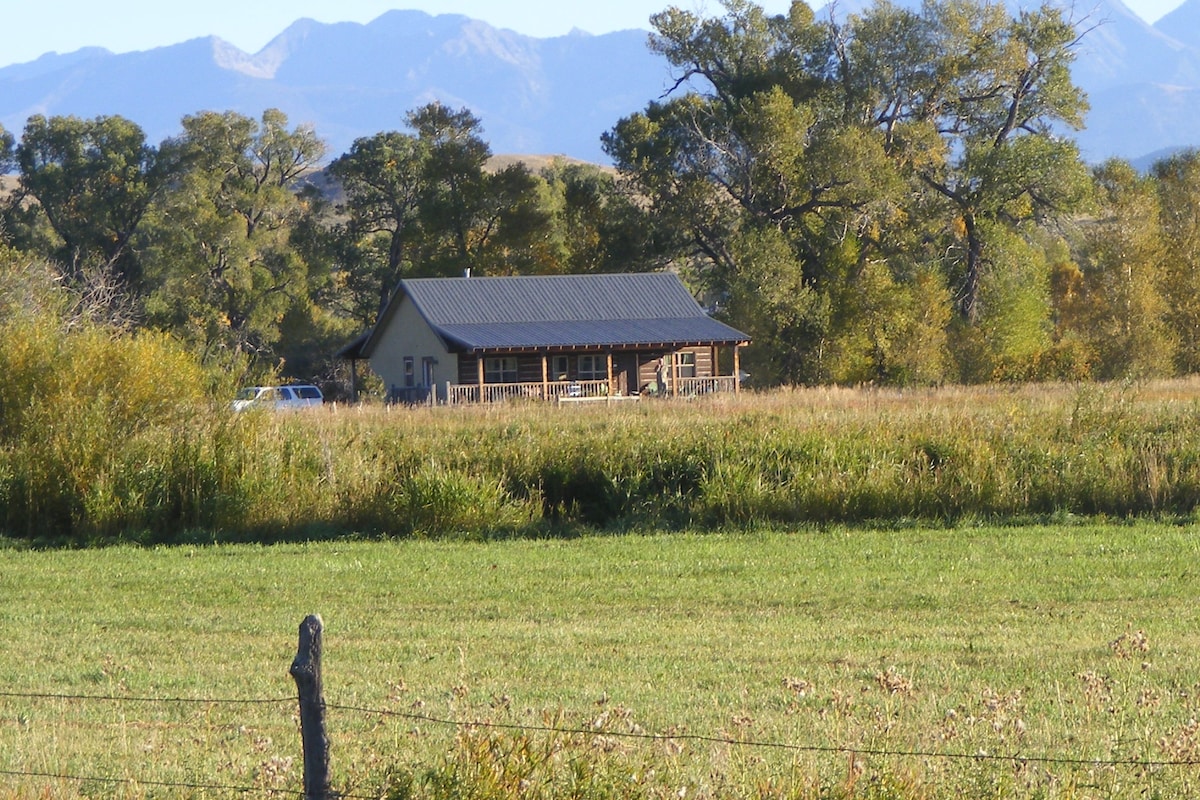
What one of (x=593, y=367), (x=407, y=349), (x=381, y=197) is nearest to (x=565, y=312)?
(x=593, y=367)

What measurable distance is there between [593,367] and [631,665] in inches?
1495

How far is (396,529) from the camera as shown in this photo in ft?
58.3

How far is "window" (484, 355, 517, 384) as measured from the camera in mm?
46625

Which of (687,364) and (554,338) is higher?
(554,338)

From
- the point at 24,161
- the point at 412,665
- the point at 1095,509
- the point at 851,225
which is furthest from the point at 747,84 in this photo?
the point at 412,665

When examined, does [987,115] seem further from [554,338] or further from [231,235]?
[231,235]

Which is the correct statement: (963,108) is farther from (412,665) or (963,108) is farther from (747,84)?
(412,665)

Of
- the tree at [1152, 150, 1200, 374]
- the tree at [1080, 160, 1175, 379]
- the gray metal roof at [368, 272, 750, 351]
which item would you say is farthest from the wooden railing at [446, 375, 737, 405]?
the tree at [1152, 150, 1200, 374]

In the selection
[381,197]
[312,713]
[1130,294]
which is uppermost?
[381,197]

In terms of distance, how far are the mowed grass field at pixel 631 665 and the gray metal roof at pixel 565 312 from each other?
1108 inches

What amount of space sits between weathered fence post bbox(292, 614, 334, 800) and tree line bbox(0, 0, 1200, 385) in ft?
153

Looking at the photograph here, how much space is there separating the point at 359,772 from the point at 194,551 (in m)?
11.2

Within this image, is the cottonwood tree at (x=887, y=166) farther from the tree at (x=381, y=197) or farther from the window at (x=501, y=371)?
the tree at (x=381, y=197)

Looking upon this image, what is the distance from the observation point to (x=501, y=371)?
46719 millimetres
